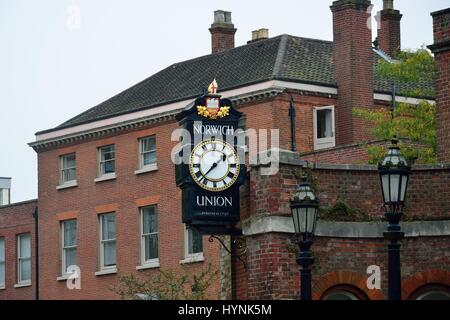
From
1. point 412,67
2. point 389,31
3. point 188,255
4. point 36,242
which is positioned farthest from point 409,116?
point 36,242

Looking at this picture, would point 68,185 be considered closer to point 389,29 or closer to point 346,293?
point 389,29

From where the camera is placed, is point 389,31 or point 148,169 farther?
point 389,31

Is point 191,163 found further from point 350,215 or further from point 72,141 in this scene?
point 72,141

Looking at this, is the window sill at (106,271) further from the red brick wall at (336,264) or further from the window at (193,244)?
the red brick wall at (336,264)

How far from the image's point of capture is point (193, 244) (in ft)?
206

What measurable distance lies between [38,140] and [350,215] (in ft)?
133

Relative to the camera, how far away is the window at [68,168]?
7018 centimetres

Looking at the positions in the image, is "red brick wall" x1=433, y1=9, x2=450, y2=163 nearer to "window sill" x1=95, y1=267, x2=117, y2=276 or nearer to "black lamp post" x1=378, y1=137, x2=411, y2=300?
"black lamp post" x1=378, y1=137, x2=411, y2=300

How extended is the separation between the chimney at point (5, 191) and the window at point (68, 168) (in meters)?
15.4

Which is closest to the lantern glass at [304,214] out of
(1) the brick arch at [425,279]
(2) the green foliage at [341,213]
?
(2) the green foliage at [341,213]

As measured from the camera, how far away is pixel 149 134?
217ft

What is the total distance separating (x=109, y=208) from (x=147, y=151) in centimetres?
318
